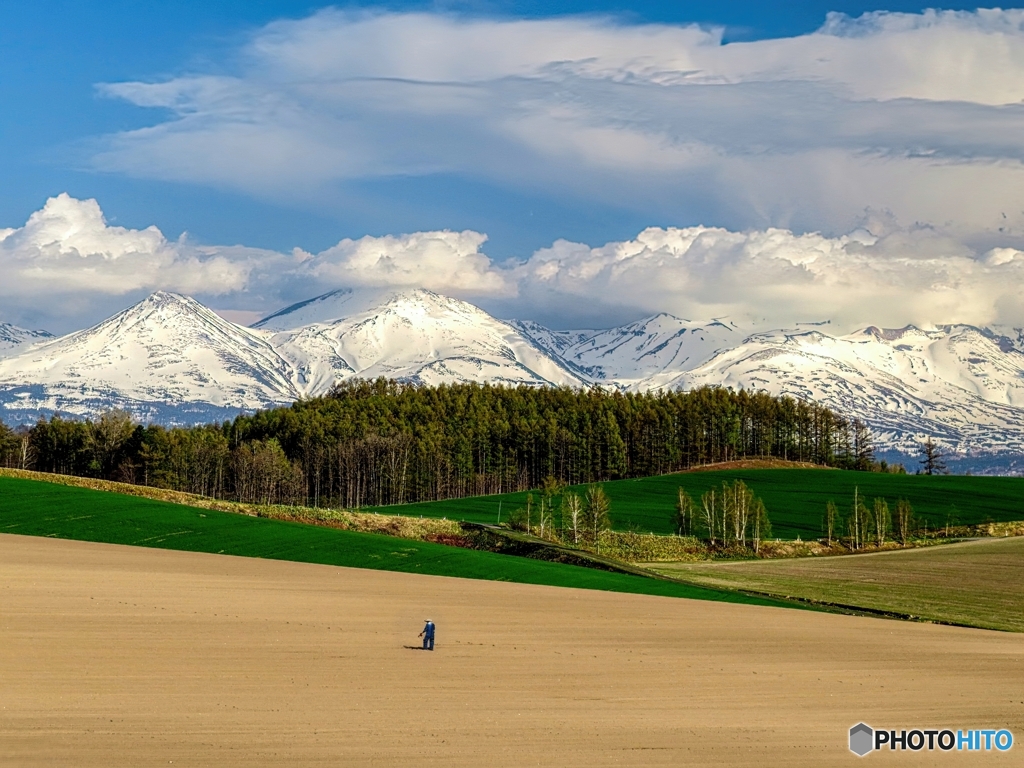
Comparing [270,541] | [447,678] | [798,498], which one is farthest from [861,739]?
[798,498]

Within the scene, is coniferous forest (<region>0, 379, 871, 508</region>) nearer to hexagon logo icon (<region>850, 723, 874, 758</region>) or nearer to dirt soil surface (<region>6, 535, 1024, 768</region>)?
dirt soil surface (<region>6, 535, 1024, 768</region>)

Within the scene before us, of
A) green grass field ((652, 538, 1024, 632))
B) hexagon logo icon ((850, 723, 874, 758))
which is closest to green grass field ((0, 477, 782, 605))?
green grass field ((652, 538, 1024, 632))

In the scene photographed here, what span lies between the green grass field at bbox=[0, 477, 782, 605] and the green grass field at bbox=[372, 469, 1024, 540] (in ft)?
138

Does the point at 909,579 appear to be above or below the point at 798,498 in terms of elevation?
below

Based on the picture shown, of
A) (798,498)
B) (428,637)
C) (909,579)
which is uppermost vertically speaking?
(798,498)

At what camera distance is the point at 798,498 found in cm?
14700

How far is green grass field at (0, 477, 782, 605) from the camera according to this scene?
66.9 m

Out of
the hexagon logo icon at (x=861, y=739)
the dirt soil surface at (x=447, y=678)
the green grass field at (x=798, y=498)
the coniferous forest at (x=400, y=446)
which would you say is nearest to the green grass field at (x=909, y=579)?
the dirt soil surface at (x=447, y=678)

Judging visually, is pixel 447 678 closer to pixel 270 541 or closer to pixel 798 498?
pixel 270 541

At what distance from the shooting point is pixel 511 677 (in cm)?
3481

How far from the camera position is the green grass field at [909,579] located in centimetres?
6356

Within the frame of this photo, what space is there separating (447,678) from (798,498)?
394ft

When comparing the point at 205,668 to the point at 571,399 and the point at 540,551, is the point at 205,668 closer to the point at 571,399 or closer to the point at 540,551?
the point at 540,551

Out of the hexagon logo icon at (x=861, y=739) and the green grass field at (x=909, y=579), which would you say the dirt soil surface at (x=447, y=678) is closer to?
the hexagon logo icon at (x=861, y=739)
